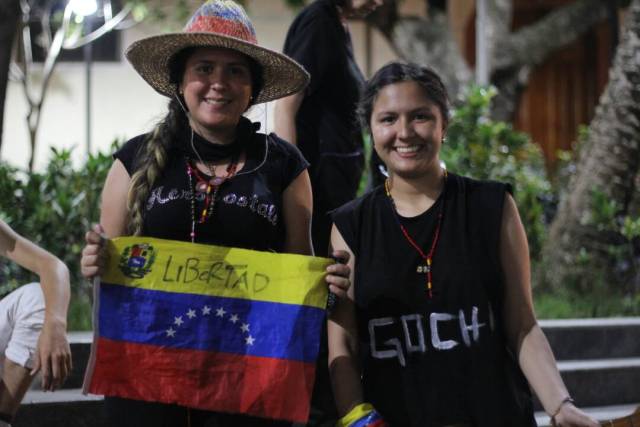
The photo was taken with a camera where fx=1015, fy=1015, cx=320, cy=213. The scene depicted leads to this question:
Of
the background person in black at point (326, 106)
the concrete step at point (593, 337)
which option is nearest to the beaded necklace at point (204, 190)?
the background person in black at point (326, 106)

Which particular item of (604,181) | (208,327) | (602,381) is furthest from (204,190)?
(604,181)

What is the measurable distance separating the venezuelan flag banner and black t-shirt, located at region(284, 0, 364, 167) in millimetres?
1512

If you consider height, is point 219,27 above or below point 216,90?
above

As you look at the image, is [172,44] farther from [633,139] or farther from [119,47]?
[119,47]

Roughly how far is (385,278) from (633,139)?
5770 mm

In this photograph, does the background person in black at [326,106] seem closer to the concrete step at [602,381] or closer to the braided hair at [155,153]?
the braided hair at [155,153]

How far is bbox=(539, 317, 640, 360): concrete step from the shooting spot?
634 centimetres

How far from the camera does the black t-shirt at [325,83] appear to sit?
438 cm

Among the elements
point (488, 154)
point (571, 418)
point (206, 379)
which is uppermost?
point (488, 154)

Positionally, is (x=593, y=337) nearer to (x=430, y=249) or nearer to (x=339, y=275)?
(x=430, y=249)

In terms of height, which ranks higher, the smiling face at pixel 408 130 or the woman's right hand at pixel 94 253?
the smiling face at pixel 408 130

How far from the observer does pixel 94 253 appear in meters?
2.90

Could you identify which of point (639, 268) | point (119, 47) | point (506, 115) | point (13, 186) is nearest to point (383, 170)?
point (13, 186)

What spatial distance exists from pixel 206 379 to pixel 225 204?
20.6 inches
